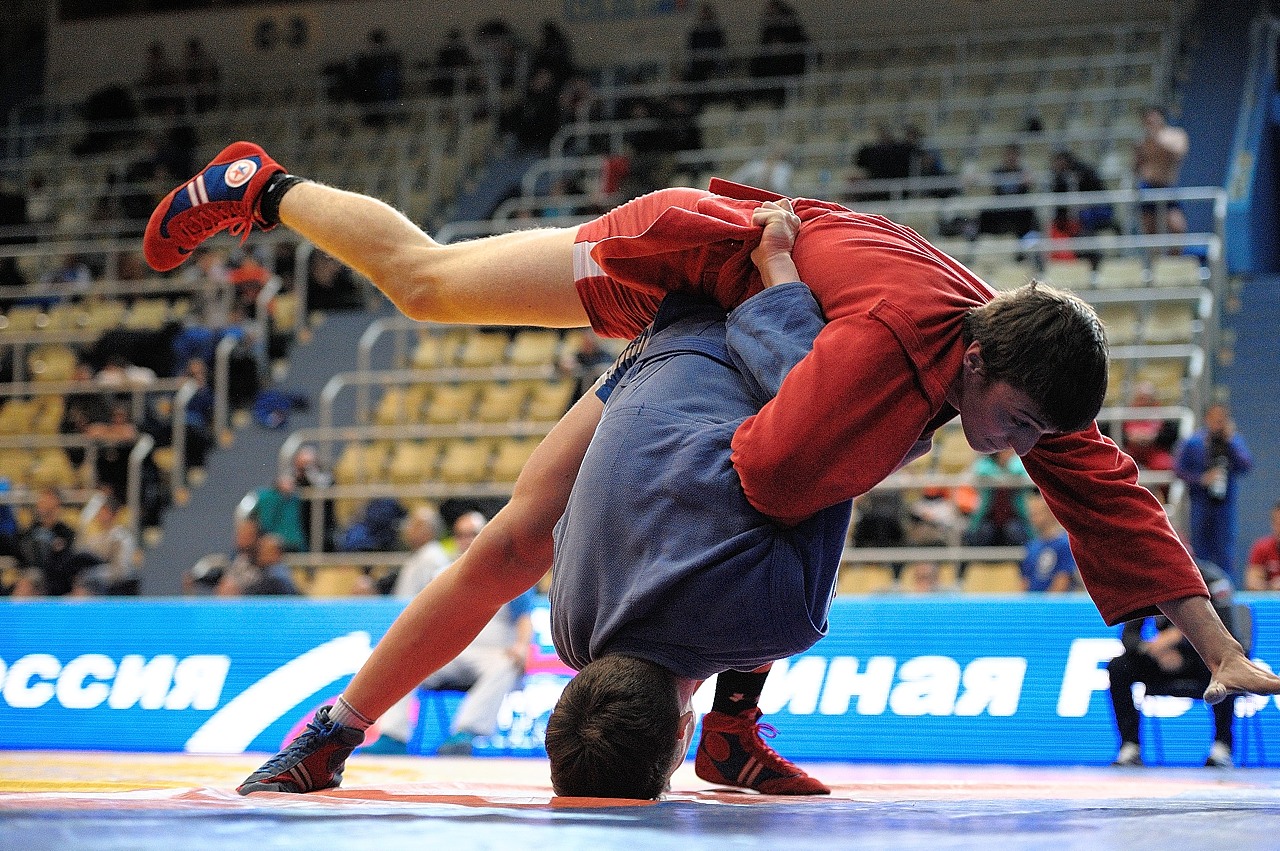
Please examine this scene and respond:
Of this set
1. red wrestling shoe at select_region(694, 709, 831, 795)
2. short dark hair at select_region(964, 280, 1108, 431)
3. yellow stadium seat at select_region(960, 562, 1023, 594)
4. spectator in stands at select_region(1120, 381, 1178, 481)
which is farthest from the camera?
spectator in stands at select_region(1120, 381, 1178, 481)

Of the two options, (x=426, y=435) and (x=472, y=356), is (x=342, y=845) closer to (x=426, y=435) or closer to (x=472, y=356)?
(x=426, y=435)

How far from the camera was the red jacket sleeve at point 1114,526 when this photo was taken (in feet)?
8.77

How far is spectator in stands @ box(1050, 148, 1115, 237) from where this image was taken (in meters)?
11.0

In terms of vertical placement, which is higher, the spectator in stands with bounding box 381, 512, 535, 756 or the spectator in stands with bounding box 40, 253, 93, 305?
the spectator in stands with bounding box 40, 253, 93, 305

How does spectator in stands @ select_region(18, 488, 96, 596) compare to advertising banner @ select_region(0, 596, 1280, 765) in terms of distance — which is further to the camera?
spectator in stands @ select_region(18, 488, 96, 596)

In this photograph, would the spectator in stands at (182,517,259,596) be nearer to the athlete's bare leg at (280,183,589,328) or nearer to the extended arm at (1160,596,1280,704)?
the athlete's bare leg at (280,183,589,328)

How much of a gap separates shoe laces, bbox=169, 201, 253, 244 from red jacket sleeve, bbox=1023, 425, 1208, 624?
1843 mm

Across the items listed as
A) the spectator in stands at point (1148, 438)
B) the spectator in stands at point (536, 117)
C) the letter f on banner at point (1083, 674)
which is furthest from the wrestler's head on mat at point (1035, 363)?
the spectator in stands at point (536, 117)

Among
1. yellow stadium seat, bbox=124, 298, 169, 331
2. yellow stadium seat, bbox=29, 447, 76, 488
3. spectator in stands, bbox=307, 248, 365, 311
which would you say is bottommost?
yellow stadium seat, bbox=29, 447, 76, 488

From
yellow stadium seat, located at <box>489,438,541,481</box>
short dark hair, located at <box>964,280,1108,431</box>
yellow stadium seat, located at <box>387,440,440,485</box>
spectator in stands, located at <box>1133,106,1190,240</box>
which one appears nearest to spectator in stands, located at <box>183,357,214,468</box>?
yellow stadium seat, located at <box>387,440,440,485</box>

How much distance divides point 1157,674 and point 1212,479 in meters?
2.55

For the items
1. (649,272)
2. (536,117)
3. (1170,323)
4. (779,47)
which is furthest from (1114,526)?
(536,117)

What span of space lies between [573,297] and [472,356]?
349 inches

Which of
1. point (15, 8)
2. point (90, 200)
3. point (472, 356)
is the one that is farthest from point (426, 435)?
point (15, 8)
